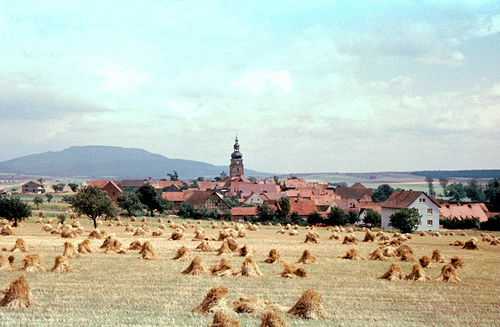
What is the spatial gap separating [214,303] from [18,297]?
5687 millimetres

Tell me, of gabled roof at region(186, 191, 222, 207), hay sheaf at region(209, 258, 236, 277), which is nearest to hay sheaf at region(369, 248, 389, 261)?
hay sheaf at region(209, 258, 236, 277)

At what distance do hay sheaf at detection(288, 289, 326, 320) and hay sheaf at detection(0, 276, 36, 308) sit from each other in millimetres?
7593

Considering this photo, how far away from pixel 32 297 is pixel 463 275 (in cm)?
1828

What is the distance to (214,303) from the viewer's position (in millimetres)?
14867

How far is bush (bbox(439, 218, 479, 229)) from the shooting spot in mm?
79875

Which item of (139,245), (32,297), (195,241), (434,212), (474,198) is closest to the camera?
(32,297)

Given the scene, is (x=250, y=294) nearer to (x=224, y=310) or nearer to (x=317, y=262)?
(x=224, y=310)

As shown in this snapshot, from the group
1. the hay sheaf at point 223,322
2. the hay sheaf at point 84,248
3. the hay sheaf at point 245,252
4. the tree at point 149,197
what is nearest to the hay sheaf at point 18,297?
the hay sheaf at point 223,322

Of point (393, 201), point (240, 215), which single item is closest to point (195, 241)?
point (393, 201)

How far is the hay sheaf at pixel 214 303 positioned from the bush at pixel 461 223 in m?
73.3

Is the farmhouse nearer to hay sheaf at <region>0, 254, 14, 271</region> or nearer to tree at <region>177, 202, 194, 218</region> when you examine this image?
tree at <region>177, 202, 194, 218</region>

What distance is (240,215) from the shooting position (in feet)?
325

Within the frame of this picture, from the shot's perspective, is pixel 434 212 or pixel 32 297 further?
pixel 434 212

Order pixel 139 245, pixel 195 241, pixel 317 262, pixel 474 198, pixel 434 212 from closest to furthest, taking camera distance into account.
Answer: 1. pixel 317 262
2. pixel 139 245
3. pixel 195 241
4. pixel 434 212
5. pixel 474 198
